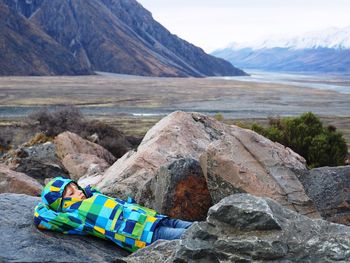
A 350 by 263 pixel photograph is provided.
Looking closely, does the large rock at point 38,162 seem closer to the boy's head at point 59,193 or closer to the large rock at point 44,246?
the large rock at point 44,246

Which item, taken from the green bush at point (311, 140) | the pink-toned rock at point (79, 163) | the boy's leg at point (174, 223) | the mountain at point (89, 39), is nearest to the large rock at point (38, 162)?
the pink-toned rock at point (79, 163)

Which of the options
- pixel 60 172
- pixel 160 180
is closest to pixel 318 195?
pixel 160 180

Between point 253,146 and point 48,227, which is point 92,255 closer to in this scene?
point 48,227

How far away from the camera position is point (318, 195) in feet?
28.8

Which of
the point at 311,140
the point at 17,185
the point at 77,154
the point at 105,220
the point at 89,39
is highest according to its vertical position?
the point at 89,39

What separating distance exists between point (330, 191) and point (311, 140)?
42.4 feet

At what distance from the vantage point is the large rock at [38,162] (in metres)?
18.6

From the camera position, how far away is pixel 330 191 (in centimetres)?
883

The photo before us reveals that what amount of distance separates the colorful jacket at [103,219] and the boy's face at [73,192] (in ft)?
0.18

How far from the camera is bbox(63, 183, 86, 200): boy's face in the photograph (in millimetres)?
6129

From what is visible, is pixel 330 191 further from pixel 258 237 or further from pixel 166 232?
pixel 258 237

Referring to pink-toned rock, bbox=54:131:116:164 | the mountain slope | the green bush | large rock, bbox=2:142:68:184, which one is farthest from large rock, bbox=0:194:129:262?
the mountain slope

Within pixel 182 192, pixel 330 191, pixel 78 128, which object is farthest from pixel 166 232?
pixel 78 128

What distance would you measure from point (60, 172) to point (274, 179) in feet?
40.7
